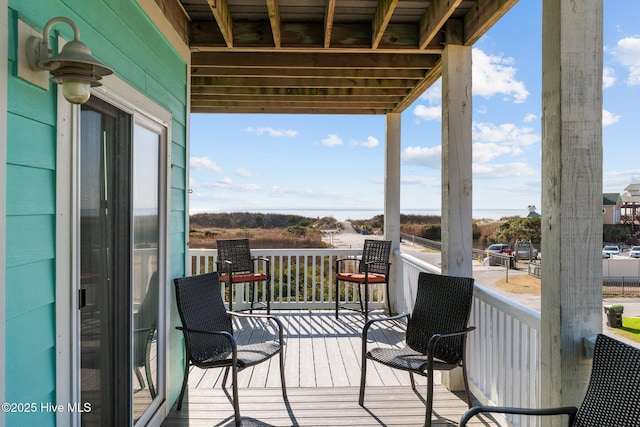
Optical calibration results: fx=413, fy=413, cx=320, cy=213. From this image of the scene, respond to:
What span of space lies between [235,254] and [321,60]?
280 cm

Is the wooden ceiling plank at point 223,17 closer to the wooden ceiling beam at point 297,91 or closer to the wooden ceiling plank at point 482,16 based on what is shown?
the wooden ceiling beam at point 297,91

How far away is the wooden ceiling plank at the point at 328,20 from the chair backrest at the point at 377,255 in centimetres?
296

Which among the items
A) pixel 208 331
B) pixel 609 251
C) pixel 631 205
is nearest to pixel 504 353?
pixel 609 251

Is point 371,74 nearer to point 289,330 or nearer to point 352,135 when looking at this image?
point 289,330

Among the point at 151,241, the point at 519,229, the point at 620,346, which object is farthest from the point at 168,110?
the point at 519,229

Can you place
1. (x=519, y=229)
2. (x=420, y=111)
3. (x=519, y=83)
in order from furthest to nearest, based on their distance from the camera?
(x=420, y=111)
(x=519, y=83)
(x=519, y=229)

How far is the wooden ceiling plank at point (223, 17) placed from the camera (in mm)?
2711

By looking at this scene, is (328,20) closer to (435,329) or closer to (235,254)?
(435,329)

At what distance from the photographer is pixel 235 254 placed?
551 cm

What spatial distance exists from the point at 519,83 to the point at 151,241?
10241mm

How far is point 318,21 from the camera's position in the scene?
339 cm

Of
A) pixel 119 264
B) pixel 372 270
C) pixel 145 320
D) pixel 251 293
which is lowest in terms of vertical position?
pixel 251 293

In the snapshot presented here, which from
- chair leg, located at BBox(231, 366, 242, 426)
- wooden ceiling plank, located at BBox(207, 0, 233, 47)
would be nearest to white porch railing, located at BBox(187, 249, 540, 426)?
chair leg, located at BBox(231, 366, 242, 426)

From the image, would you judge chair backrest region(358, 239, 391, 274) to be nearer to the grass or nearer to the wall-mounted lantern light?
the grass
